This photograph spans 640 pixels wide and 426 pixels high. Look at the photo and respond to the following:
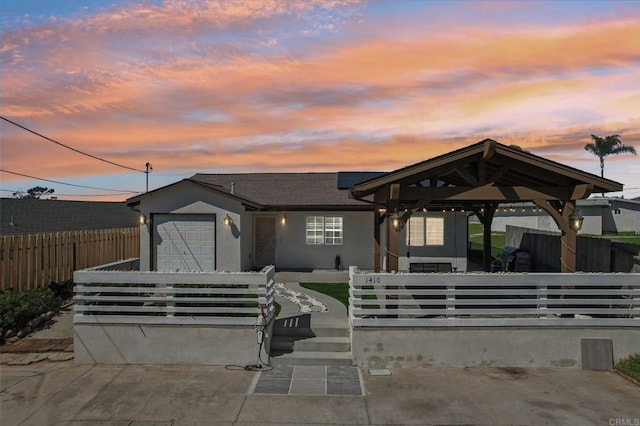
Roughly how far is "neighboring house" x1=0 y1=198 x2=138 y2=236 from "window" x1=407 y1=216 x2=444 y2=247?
16.6 meters

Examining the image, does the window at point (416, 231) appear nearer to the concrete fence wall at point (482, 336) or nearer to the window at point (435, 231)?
the window at point (435, 231)

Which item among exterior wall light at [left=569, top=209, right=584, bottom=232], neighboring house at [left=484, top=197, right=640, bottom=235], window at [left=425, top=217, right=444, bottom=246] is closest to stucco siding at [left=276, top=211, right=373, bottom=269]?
window at [left=425, top=217, right=444, bottom=246]

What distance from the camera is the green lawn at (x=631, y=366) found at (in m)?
7.79

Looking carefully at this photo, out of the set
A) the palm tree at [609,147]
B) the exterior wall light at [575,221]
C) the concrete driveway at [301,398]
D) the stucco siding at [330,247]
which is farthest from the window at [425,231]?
the palm tree at [609,147]

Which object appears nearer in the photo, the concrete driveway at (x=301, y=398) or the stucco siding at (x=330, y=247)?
the concrete driveway at (x=301, y=398)

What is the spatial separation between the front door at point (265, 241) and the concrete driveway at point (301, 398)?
10.1 meters

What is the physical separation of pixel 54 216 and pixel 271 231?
39.7 ft

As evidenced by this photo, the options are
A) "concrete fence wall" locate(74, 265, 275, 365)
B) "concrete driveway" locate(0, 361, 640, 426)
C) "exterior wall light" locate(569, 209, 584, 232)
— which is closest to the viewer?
"concrete driveway" locate(0, 361, 640, 426)

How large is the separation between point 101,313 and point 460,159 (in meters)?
8.17

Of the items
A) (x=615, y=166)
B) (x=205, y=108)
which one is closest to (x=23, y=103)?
(x=205, y=108)

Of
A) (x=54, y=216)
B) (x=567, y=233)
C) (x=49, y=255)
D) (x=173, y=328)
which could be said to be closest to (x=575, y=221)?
(x=567, y=233)

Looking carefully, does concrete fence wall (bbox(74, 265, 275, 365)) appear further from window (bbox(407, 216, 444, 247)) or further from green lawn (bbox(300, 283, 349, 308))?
window (bbox(407, 216, 444, 247))

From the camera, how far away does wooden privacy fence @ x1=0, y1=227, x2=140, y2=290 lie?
37.5 ft

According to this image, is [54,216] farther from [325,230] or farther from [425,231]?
[425,231]
